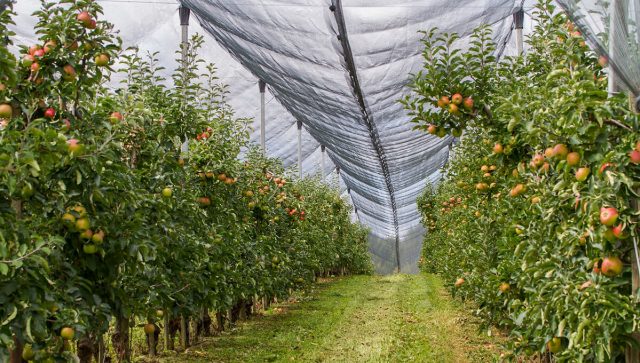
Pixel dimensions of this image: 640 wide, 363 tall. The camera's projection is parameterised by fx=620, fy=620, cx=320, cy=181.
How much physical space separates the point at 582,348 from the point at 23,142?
2609 millimetres

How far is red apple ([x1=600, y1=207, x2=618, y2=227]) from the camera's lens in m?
2.45

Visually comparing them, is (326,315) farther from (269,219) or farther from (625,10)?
(625,10)

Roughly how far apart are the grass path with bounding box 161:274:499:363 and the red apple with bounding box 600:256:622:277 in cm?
375

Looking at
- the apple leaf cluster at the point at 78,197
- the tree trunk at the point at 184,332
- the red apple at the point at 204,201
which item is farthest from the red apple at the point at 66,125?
the tree trunk at the point at 184,332

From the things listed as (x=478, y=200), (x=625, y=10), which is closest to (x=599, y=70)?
(x=625, y=10)

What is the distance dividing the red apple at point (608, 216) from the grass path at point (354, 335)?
3.97 metres

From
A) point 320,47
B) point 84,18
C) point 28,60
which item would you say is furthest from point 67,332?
point 320,47

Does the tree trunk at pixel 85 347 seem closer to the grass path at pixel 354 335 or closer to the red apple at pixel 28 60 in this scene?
the red apple at pixel 28 60

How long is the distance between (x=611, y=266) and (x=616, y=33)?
37.7 inches

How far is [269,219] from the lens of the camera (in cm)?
885

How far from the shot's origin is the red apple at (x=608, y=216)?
2.45 meters

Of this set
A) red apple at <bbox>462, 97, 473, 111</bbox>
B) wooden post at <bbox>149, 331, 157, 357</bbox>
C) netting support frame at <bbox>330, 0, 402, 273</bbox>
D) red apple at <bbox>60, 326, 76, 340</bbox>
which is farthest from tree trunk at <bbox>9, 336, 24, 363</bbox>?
netting support frame at <bbox>330, 0, 402, 273</bbox>

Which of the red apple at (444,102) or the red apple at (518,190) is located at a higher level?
the red apple at (444,102)

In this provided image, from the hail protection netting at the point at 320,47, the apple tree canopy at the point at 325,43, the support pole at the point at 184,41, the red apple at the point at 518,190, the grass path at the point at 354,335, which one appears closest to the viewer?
the red apple at the point at 518,190
